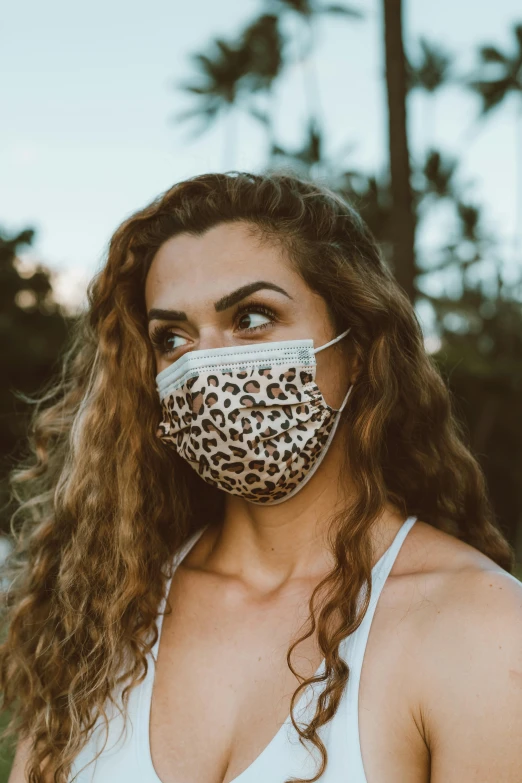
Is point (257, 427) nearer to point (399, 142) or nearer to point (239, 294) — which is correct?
point (239, 294)

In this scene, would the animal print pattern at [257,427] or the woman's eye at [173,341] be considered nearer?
the animal print pattern at [257,427]

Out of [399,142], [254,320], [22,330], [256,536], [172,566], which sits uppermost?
[399,142]

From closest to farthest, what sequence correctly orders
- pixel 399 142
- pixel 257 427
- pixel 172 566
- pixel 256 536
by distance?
pixel 257 427, pixel 256 536, pixel 172 566, pixel 399 142

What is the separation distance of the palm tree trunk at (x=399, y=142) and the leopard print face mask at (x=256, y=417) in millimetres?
7181

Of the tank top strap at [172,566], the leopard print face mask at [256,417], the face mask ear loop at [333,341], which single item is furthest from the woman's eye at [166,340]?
the tank top strap at [172,566]

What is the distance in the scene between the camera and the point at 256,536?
9.53 ft

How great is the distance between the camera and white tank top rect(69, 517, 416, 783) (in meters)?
2.10

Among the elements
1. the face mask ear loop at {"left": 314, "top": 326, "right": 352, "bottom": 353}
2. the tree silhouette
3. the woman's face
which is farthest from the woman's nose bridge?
the tree silhouette

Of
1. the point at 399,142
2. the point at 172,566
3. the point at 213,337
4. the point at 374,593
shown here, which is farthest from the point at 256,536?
the point at 399,142

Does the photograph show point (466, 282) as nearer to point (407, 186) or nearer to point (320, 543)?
point (407, 186)

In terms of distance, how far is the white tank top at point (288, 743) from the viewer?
6.88 feet

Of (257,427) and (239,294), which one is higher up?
(239,294)

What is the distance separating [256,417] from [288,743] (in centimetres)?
99

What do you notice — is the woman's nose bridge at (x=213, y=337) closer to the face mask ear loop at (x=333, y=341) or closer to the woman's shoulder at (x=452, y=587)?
the face mask ear loop at (x=333, y=341)
